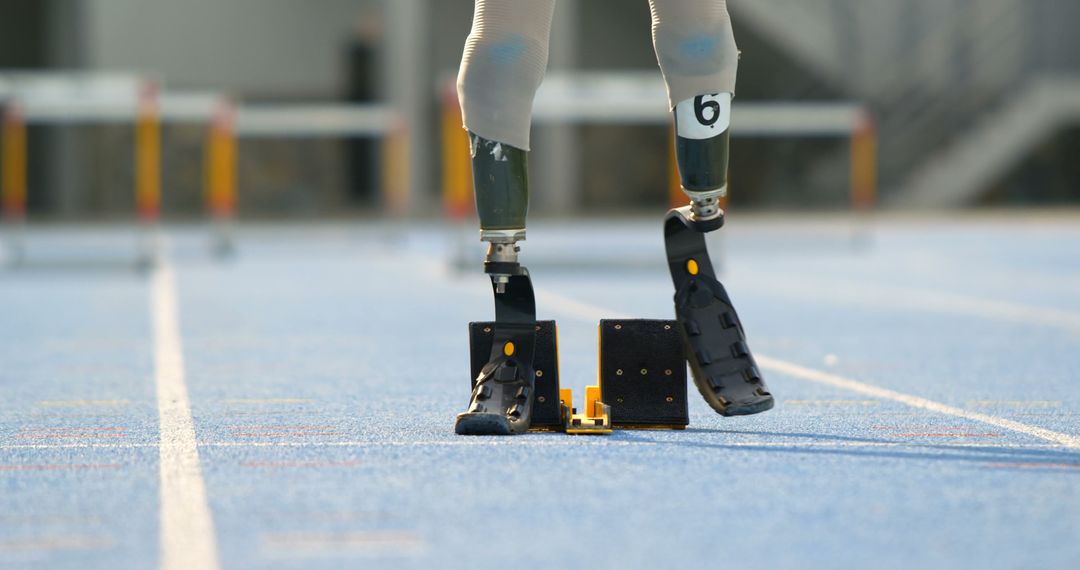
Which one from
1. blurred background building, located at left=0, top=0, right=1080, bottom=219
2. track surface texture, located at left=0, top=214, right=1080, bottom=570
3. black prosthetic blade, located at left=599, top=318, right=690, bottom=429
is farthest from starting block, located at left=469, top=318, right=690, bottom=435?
blurred background building, located at left=0, top=0, right=1080, bottom=219

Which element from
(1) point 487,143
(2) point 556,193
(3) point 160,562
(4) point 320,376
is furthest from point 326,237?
(3) point 160,562

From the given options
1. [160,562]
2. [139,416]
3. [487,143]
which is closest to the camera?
[160,562]

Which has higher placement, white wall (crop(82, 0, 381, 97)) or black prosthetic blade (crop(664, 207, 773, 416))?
white wall (crop(82, 0, 381, 97))

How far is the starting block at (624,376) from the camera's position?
363 centimetres

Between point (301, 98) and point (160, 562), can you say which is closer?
point (160, 562)

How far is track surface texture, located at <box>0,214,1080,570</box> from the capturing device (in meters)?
2.44

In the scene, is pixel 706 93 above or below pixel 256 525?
above

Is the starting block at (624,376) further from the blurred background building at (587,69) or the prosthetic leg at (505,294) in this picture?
the blurred background building at (587,69)

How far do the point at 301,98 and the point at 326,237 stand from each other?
9882 millimetres

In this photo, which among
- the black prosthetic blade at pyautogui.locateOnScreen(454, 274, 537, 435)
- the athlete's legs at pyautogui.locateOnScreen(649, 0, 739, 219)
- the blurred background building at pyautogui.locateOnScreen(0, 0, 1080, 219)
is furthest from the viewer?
the blurred background building at pyautogui.locateOnScreen(0, 0, 1080, 219)

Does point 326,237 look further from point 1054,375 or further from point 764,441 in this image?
point 764,441

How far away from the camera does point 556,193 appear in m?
29.7

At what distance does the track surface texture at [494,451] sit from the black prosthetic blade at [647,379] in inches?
4.5

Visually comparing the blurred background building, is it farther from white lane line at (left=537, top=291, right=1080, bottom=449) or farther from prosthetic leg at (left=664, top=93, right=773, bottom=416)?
prosthetic leg at (left=664, top=93, right=773, bottom=416)
